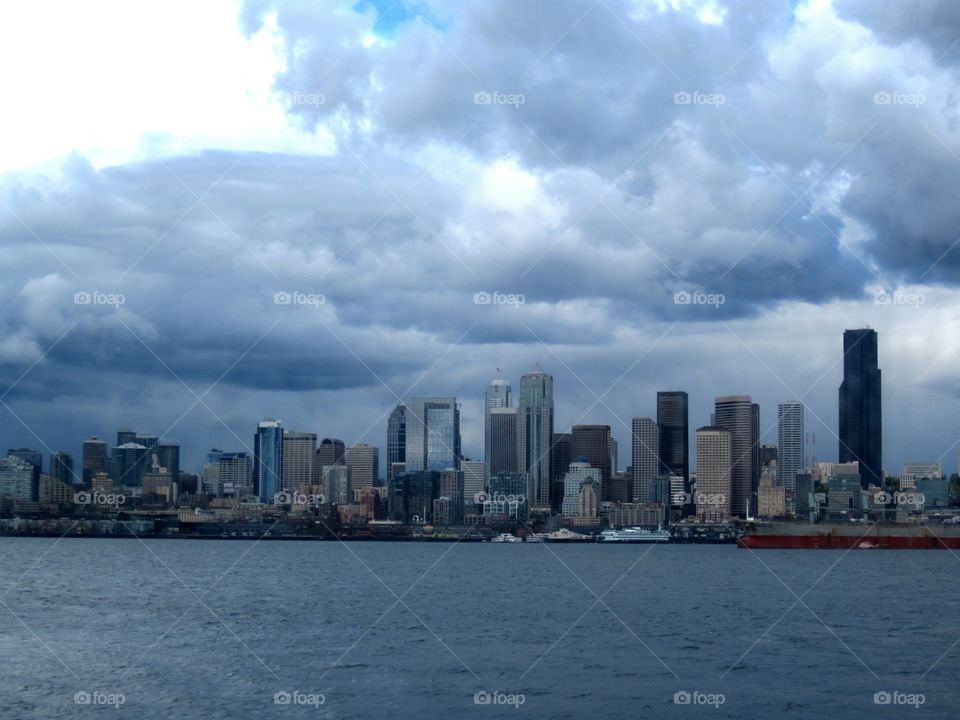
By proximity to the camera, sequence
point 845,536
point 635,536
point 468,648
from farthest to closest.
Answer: point 635,536
point 845,536
point 468,648

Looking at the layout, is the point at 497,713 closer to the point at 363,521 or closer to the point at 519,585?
the point at 519,585

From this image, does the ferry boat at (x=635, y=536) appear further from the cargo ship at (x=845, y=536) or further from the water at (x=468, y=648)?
the water at (x=468, y=648)

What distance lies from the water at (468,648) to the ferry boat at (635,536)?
4461 inches

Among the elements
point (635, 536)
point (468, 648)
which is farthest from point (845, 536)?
point (468, 648)

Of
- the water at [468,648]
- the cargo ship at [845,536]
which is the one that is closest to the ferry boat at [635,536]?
the cargo ship at [845,536]

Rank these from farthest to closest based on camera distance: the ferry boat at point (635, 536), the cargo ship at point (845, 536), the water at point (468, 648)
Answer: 1. the ferry boat at point (635, 536)
2. the cargo ship at point (845, 536)
3. the water at point (468, 648)

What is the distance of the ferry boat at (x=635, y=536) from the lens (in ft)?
627

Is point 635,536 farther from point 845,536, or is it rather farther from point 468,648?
point 468,648

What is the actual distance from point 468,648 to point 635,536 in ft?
510

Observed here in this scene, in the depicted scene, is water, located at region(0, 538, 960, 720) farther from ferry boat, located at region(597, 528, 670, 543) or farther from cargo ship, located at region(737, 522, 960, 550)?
ferry boat, located at region(597, 528, 670, 543)

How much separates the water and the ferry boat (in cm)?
11330

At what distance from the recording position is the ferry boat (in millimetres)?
191125

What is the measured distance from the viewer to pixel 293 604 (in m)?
57.8

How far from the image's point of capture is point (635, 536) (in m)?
192
